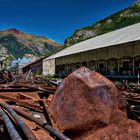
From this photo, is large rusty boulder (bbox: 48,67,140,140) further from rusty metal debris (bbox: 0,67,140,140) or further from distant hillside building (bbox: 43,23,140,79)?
distant hillside building (bbox: 43,23,140,79)

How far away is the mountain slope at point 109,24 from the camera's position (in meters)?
98.3

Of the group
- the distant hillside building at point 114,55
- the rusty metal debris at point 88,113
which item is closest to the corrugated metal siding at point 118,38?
the distant hillside building at point 114,55

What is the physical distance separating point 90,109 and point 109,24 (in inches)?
4042

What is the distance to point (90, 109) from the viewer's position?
468 cm

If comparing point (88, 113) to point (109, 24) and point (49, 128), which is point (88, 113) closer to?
point (49, 128)

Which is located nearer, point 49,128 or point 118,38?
point 49,128

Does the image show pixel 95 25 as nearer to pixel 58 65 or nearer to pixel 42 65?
pixel 42 65

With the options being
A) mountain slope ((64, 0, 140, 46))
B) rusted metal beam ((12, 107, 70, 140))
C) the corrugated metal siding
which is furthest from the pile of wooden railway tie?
mountain slope ((64, 0, 140, 46))

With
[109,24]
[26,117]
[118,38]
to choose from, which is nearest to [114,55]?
[118,38]

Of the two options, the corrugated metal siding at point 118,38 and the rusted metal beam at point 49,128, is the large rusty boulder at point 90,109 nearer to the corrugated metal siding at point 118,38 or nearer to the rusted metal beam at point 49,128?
the rusted metal beam at point 49,128

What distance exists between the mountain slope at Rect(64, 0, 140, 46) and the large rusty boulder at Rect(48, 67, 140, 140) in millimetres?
89346

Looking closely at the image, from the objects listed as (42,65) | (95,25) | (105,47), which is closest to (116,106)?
(105,47)

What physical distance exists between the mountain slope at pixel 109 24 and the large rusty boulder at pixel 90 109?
89.3 m

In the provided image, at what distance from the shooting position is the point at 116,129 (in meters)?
4.62
